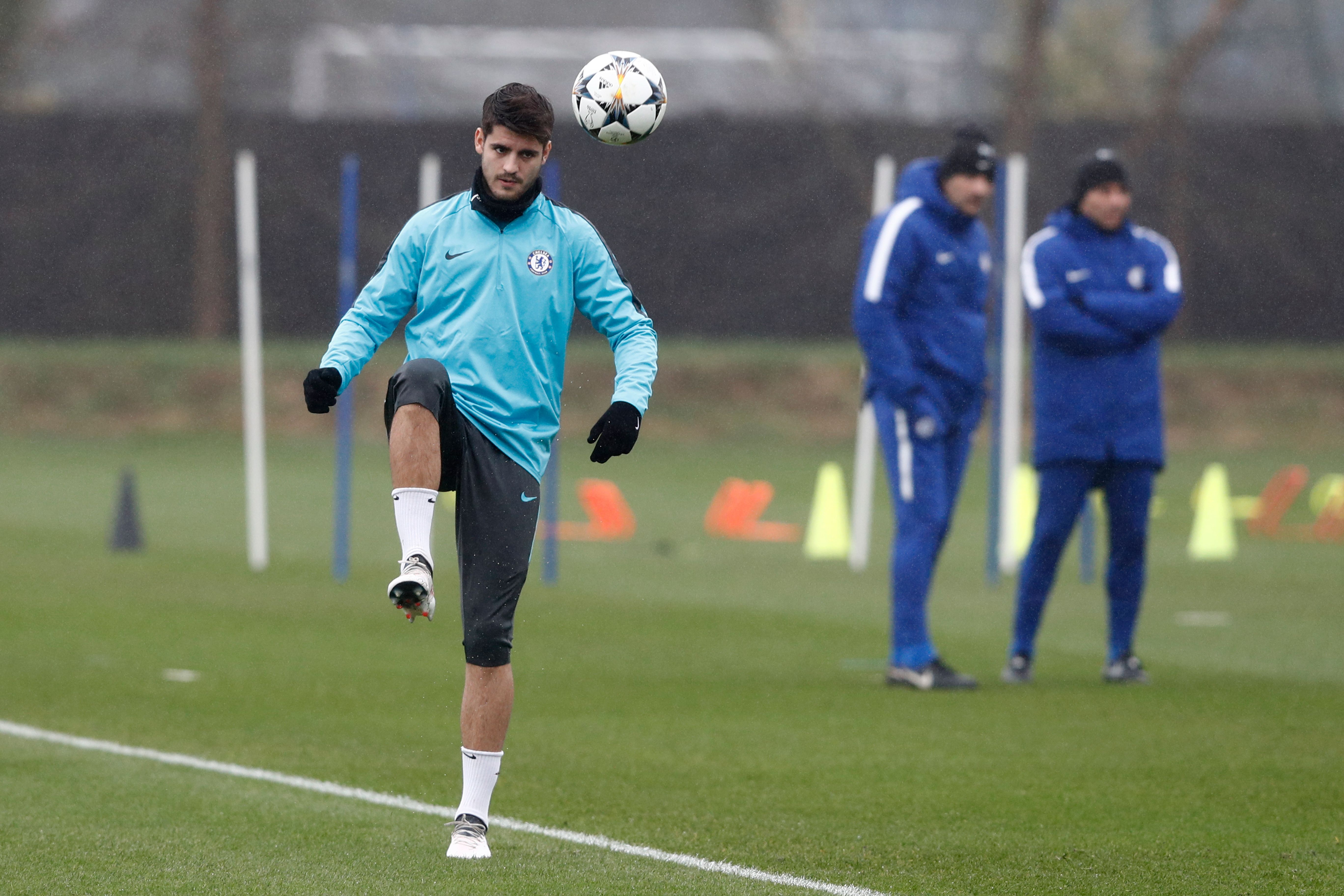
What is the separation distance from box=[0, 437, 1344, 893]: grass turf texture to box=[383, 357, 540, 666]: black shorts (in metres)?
0.65

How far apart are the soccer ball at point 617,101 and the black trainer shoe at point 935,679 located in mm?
3670

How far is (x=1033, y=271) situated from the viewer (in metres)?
9.84

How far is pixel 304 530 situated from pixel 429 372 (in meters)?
13.1

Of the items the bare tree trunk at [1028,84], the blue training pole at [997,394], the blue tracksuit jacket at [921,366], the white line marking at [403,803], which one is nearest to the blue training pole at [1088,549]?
the blue training pole at [997,394]

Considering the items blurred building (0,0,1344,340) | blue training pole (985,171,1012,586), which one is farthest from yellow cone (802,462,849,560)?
blurred building (0,0,1344,340)

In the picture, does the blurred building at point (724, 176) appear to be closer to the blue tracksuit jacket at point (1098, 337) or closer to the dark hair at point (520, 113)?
the blue tracksuit jacket at point (1098, 337)

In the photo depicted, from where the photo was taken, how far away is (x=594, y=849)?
6.19 meters

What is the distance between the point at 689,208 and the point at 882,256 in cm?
2074

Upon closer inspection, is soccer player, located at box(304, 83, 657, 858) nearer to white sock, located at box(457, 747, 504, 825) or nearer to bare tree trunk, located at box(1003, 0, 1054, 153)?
white sock, located at box(457, 747, 504, 825)

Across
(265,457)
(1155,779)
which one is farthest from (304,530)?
(1155,779)

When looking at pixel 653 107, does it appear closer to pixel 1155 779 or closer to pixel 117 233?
pixel 1155 779

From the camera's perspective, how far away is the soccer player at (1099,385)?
9.66m

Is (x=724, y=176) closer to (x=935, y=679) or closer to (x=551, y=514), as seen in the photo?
(x=551, y=514)

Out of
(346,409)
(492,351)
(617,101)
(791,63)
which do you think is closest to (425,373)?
(492,351)
